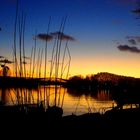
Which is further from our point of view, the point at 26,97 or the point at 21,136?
the point at 26,97

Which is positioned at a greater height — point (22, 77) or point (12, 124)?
point (22, 77)

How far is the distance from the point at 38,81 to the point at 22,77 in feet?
4.68

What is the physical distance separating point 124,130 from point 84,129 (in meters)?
0.74

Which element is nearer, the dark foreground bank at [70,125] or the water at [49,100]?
the dark foreground bank at [70,125]

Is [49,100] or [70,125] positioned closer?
[70,125]

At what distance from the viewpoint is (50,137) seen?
15.7 ft

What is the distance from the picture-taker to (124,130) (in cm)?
499

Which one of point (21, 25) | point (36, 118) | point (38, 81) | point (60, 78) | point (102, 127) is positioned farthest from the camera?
point (38, 81)

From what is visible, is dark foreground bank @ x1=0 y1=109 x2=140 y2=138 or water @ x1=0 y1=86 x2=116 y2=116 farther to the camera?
water @ x1=0 y1=86 x2=116 y2=116

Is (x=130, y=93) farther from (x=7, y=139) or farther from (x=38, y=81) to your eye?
(x=7, y=139)

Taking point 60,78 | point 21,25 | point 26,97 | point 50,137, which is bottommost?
point 50,137

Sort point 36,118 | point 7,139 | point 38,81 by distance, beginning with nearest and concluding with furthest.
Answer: point 7,139, point 36,118, point 38,81

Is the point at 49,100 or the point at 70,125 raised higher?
the point at 49,100

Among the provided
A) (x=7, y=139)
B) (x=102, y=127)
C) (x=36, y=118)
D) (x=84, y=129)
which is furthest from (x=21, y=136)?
(x=102, y=127)
